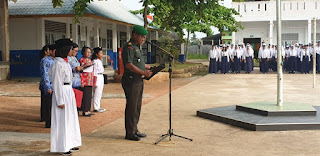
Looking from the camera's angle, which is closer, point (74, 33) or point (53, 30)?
point (53, 30)

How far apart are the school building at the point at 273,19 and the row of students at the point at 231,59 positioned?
6867 mm

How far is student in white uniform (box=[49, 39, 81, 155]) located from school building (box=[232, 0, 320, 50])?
27.0 metres

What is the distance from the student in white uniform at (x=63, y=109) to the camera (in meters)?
5.66

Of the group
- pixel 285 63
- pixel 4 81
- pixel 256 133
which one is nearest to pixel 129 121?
pixel 256 133

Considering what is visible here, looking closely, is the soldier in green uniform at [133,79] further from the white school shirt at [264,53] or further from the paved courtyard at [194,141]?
the white school shirt at [264,53]

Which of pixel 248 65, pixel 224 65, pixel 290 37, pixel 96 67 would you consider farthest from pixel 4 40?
pixel 290 37

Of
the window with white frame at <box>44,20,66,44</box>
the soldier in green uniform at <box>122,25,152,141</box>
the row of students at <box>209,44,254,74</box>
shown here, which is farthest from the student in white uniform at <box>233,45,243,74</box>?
the soldier in green uniform at <box>122,25,152,141</box>

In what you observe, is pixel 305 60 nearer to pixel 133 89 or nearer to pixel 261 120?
pixel 261 120

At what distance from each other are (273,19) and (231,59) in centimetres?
883

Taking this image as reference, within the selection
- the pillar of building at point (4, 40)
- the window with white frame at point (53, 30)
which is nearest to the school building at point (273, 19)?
the window with white frame at point (53, 30)

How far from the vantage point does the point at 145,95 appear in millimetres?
13344

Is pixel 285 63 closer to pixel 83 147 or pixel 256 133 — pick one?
pixel 256 133

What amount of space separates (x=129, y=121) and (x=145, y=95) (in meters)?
6.68

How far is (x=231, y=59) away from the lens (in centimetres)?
2531
